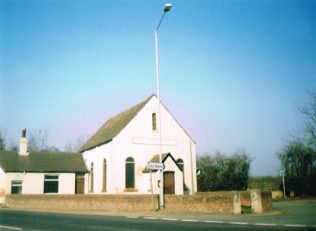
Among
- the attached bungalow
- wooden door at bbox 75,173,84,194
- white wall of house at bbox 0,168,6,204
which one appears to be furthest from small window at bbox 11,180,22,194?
wooden door at bbox 75,173,84,194

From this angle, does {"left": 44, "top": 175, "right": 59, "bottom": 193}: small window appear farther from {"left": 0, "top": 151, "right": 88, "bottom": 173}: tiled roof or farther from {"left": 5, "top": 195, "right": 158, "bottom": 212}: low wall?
{"left": 5, "top": 195, "right": 158, "bottom": 212}: low wall

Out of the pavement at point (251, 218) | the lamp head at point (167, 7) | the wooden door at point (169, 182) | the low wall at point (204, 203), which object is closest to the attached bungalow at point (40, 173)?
the wooden door at point (169, 182)

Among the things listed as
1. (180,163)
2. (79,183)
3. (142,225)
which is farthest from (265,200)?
(79,183)

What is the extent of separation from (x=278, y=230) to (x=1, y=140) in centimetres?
6296

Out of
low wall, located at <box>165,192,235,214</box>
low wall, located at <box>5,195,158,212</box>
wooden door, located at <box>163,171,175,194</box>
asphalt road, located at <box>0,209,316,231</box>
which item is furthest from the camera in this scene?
wooden door, located at <box>163,171,175,194</box>

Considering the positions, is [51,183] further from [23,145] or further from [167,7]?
[167,7]

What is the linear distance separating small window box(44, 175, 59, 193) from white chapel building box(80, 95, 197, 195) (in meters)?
5.33

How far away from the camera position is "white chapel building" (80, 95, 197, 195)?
28.5 metres

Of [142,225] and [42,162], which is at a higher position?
[42,162]

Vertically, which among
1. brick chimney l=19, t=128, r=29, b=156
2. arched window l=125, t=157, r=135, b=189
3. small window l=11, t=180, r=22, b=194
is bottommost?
small window l=11, t=180, r=22, b=194

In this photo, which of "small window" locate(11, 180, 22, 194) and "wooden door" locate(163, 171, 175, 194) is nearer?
"wooden door" locate(163, 171, 175, 194)

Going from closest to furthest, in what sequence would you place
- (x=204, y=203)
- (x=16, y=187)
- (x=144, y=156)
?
1. (x=204, y=203)
2. (x=144, y=156)
3. (x=16, y=187)

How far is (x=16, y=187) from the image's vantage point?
34281 millimetres

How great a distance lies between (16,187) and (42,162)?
3875 mm
